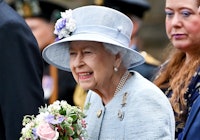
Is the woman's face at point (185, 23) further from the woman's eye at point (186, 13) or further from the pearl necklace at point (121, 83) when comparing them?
the pearl necklace at point (121, 83)

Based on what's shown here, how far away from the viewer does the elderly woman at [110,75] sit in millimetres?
4676

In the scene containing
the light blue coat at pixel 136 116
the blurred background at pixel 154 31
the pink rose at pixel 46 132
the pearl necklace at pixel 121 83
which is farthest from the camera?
the blurred background at pixel 154 31

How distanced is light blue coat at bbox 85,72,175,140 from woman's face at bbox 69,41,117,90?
0.44ft

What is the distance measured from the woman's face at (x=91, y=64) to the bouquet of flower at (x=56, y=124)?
257 millimetres

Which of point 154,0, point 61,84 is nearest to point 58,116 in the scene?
point 61,84

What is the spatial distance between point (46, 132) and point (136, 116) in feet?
1.71

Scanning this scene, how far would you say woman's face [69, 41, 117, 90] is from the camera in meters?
4.81

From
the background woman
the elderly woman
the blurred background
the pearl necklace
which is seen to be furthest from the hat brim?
the blurred background

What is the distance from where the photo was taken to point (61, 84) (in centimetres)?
820

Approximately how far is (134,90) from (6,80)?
71cm

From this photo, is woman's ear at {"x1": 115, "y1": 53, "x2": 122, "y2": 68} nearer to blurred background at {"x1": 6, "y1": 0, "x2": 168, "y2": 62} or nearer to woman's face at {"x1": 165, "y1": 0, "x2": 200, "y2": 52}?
woman's face at {"x1": 165, "y1": 0, "x2": 200, "y2": 52}

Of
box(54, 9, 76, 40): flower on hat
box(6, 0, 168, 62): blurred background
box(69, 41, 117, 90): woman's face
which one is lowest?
box(6, 0, 168, 62): blurred background

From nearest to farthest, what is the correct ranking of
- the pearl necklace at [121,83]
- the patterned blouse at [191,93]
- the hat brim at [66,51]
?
the hat brim at [66,51], the pearl necklace at [121,83], the patterned blouse at [191,93]

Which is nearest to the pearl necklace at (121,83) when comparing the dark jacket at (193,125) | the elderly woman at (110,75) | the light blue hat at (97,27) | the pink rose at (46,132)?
the elderly woman at (110,75)
